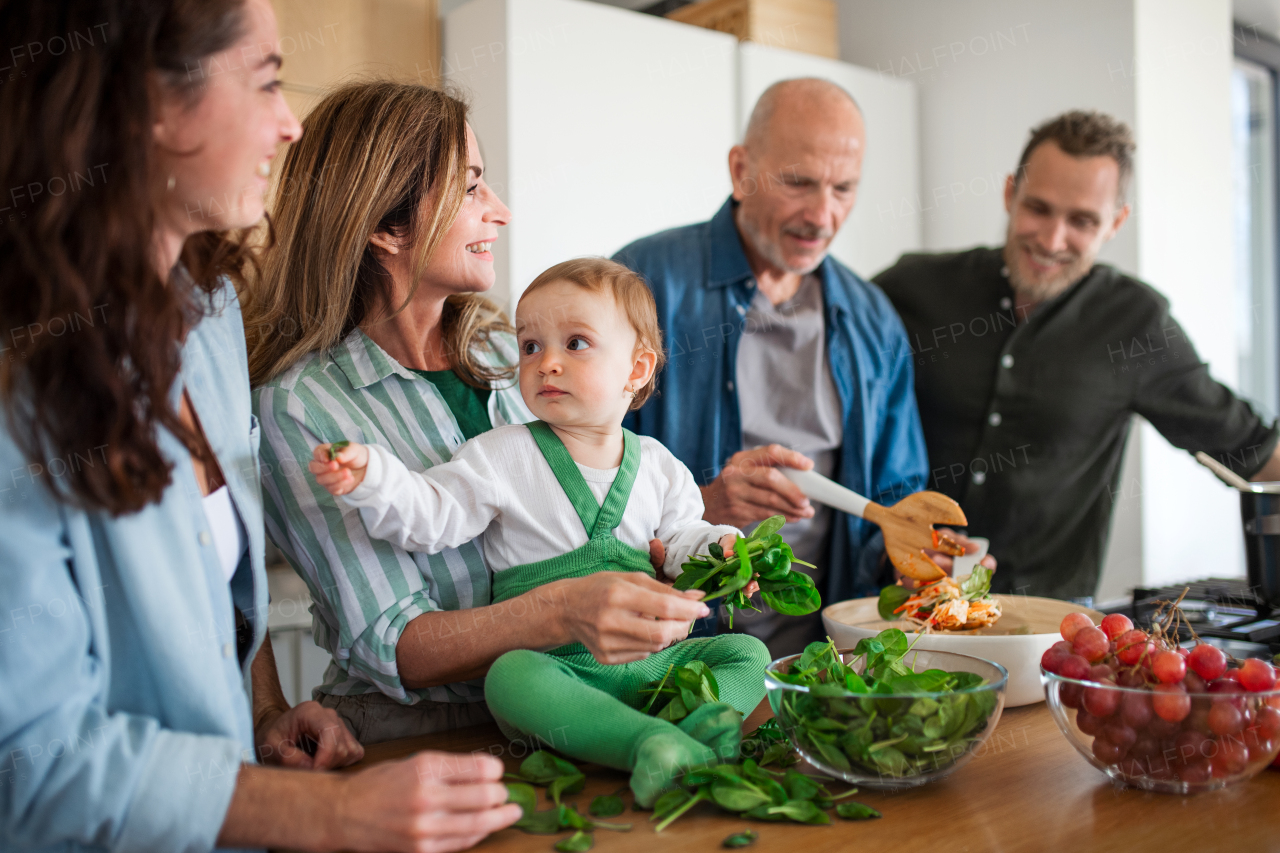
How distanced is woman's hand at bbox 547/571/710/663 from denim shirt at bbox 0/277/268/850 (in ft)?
1.10

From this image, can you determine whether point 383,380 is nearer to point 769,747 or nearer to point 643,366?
point 643,366

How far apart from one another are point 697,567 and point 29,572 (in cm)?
61

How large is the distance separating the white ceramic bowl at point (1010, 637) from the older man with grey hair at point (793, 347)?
0.63 m

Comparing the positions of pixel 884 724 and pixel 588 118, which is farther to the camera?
pixel 588 118

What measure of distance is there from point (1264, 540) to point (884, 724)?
1.11 metres

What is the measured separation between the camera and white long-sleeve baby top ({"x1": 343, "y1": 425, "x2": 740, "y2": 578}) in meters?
1.07

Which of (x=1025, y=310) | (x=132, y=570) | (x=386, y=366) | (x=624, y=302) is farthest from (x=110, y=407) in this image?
(x=1025, y=310)

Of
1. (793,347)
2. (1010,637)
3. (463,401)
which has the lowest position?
(1010,637)

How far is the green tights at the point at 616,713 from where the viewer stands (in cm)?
90

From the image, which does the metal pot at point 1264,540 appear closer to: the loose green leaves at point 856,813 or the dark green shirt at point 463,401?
the loose green leaves at point 856,813

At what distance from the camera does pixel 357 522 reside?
1.14m

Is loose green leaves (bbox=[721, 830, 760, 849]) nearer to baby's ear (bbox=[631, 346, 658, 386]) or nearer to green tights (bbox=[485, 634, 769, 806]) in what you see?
green tights (bbox=[485, 634, 769, 806])

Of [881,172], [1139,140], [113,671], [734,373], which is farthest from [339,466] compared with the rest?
[881,172]

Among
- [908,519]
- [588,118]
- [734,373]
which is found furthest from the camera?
[588,118]
